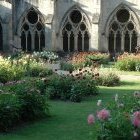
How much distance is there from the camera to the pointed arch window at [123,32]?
30.6 metres

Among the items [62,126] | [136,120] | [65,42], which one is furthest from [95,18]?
[136,120]

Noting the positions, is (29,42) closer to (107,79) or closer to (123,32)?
(123,32)

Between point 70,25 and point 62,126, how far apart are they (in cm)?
2200

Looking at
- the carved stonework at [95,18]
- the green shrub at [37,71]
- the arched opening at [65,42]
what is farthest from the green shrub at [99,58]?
the green shrub at [37,71]

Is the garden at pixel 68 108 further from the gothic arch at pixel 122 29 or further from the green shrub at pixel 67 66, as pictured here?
the gothic arch at pixel 122 29

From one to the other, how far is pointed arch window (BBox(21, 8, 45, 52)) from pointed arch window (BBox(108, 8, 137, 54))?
4.61 meters

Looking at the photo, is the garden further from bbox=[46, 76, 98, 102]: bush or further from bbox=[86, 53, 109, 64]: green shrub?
bbox=[86, 53, 109, 64]: green shrub

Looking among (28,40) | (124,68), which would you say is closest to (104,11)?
(28,40)

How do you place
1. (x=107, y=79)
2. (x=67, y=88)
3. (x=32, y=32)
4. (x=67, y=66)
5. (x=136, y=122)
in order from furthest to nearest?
(x=32, y=32) → (x=67, y=66) → (x=107, y=79) → (x=67, y=88) → (x=136, y=122)

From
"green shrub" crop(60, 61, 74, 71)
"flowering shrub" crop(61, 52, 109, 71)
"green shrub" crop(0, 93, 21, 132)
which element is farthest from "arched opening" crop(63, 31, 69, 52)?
"green shrub" crop(0, 93, 21, 132)

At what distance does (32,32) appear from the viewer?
3247 cm

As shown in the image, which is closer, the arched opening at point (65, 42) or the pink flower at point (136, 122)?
the pink flower at point (136, 122)

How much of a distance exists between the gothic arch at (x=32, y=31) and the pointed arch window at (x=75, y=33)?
1513mm

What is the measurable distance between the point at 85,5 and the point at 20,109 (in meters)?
21.7
